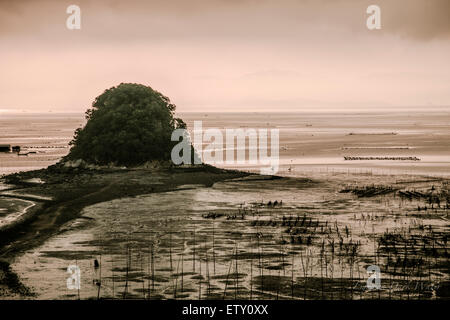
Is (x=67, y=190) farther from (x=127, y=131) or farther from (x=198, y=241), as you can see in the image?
(x=198, y=241)

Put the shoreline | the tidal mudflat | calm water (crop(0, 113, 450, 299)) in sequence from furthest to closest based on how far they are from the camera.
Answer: the shoreline < calm water (crop(0, 113, 450, 299)) < the tidal mudflat

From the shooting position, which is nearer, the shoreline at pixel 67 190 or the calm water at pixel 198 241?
the calm water at pixel 198 241

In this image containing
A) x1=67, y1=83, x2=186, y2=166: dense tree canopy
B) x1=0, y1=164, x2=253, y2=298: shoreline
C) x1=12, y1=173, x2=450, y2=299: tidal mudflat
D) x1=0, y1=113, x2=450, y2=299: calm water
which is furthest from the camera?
x1=67, y1=83, x2=186, y2=166: dense tree canopy

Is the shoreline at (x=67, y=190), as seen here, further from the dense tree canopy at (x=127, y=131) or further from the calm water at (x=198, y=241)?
the dense tree canopy at (x=127, y=131)

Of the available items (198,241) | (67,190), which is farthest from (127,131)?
(198,241)

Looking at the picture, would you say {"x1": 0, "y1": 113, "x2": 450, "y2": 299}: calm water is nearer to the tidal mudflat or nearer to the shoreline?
the tidal mudflat

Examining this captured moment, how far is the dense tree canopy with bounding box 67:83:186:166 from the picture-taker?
2372 inches

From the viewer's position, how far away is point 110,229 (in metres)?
30.8

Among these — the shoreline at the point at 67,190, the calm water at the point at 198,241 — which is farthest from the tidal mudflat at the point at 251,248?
the shoreline at the point at 67,190

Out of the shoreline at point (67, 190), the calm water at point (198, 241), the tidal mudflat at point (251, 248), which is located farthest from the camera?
the shoreline at point (67, 190)

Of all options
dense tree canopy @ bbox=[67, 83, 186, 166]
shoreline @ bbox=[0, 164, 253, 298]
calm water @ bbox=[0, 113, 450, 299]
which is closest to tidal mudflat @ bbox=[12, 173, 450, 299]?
calm water @ bbox=[0, 113, 450, 299]

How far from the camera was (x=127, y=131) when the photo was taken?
60750mm

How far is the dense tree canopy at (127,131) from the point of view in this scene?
60250mm
